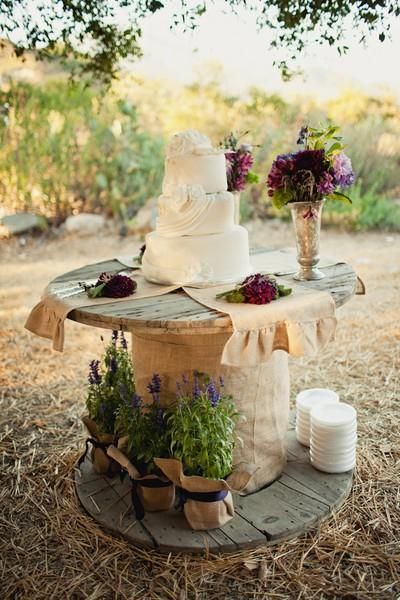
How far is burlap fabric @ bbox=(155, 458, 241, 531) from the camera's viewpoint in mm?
2311

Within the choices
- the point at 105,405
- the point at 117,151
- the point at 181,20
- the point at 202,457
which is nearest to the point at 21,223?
the point at 117,151

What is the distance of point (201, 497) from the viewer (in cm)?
235

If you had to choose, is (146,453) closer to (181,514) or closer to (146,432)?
(146,432)

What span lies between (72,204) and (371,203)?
169 inches

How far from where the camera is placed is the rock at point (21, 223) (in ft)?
27.5

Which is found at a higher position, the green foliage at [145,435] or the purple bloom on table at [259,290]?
the purple bloom on table at [259,290]

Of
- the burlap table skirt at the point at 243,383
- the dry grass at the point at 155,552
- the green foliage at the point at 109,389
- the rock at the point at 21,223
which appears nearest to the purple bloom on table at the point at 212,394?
the burlap table skirt at the point at 243,383

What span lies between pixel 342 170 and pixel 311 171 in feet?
0.44

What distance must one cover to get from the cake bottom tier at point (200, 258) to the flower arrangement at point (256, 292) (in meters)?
0.23

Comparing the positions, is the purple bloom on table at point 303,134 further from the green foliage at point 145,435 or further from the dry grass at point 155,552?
the dry grass at point 155,552

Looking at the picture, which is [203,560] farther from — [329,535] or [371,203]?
[371,203]

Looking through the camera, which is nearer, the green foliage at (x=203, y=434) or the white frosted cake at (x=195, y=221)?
the green foliage at (x=203, y=434)

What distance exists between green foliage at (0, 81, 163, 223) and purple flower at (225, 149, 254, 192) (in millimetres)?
5585

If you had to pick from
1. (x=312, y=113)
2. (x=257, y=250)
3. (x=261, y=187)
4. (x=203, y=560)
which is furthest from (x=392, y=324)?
(x=312, y=113)
